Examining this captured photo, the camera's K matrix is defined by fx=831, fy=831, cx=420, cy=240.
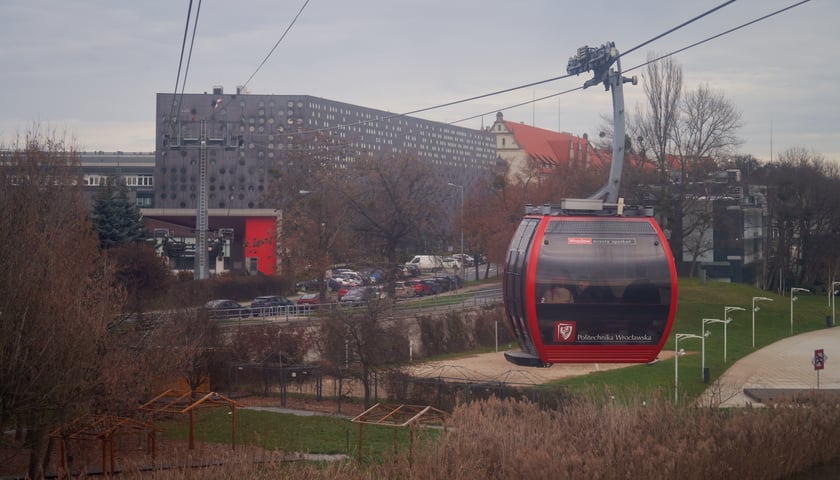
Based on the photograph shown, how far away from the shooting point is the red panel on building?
61844mm

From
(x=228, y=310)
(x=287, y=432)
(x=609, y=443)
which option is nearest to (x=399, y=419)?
(x=287, y=432)

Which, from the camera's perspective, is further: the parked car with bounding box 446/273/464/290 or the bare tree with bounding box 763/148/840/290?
the bare tree with bounding box 763/148/840/290

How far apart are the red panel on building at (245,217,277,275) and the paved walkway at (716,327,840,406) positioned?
3444 cm

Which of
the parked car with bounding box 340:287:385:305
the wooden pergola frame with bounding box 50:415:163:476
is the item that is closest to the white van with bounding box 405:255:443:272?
the parked car with bounding box 340:287:385:305

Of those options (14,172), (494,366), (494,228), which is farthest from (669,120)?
(14,172)

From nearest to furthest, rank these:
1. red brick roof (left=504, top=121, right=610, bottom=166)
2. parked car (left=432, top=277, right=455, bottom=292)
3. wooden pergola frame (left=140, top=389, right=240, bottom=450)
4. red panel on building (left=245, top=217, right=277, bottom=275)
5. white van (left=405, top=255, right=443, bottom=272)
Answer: wooden pergola frame (left=140, top=389, right=240, bottom=450) → parked car (left=432, top=277, right=455, bottom=292) → red panel on building (left=245, top=217, right=277, bottom=275) → white van (left=405, top=255, right=443, bottom=272) → red brick roof (left=504, top=121, right=610, bottom=166)

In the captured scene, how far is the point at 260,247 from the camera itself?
63500 mm

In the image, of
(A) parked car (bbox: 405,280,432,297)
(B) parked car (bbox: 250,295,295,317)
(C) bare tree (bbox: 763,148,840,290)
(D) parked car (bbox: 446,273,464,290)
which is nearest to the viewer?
(B) parked car (bbox: 250,295,295,317)

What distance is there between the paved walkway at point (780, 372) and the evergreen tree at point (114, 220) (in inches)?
1381

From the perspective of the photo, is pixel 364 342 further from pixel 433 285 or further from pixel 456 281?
pixel 456 281

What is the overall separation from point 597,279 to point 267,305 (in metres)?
34.6

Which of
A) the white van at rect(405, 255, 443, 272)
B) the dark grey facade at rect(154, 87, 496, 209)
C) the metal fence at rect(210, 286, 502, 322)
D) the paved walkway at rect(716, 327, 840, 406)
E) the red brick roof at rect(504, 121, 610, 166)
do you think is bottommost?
the paved walkway at rect(716, 327, 840, 406)

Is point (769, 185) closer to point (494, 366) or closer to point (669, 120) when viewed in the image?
point (669, 120)

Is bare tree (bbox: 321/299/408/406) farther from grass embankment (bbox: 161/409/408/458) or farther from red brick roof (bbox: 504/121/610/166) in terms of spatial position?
red brick roof (bbox: 504/121/610/166)
